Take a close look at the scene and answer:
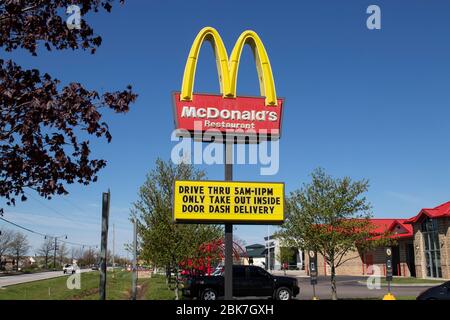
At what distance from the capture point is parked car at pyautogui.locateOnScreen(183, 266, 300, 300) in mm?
22703

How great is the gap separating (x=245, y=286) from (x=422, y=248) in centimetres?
2904

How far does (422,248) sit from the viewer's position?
45.5 metres

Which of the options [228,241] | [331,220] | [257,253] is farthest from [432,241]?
[257,253]

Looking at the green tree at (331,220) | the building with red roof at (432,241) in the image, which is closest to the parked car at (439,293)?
the green tree at (331,220)

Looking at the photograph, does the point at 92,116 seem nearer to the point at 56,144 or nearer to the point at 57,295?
the point at 56,144

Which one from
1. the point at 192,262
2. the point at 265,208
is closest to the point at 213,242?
the point at 192,262

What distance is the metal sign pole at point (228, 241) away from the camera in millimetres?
11391

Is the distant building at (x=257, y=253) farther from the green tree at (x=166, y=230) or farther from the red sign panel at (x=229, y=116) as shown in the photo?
the red sign panel at (x=229, y=116)

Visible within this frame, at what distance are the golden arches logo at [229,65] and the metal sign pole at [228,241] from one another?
4.57 ft

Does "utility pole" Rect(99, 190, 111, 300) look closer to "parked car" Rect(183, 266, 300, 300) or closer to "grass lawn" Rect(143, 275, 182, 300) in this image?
"parked car" Rect(183, 266, 300, 300)

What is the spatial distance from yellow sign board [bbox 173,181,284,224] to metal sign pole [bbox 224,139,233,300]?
373 mm
